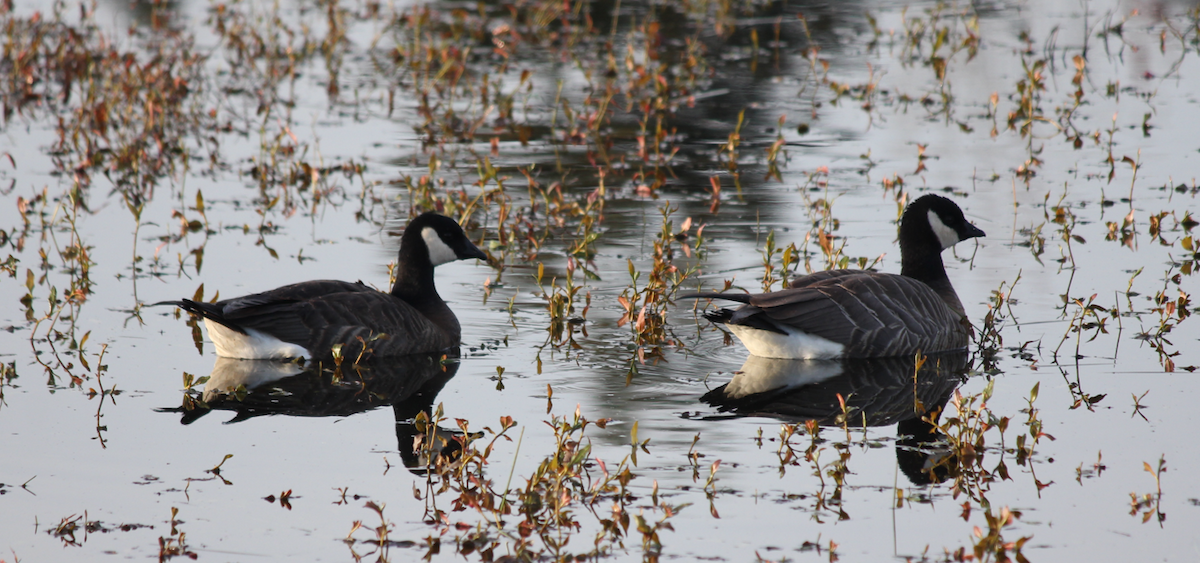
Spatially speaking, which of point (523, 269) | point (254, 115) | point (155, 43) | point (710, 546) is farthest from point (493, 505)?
point (155, 43)

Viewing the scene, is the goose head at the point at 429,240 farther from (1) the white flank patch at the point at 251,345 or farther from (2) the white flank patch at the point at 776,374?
(2) the white flank patch at the point at 776,374

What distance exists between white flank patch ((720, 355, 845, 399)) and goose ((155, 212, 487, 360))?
1979mm

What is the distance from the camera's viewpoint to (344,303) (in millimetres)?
8617

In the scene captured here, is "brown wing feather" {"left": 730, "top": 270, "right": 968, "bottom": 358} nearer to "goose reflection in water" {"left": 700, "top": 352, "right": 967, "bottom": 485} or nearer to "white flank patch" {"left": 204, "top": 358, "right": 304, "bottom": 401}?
"goose reflection in water" {"left": 700, "top": 352, "right": 967, "bottom": 485}

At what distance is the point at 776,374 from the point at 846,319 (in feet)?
1.91

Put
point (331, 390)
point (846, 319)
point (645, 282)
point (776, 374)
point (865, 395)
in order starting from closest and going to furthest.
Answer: point (865, 395)
point (331, 390)
point (776, 374)
point (846, 319)
point (645, 282)

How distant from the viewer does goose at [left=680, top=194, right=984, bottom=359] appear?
8352mm

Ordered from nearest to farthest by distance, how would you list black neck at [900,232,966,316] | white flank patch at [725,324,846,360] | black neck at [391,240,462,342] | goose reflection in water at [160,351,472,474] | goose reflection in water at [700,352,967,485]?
1. goose reflection in water at [700,352,967,485]
2. goose reflection in water at [160,351,472,474]
3. white flank patch at [725,324,846,360]
4. black neck at [391,240,462,342]
5. black neck at [900,232,966,316]

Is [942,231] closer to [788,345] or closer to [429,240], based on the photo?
[788,345]

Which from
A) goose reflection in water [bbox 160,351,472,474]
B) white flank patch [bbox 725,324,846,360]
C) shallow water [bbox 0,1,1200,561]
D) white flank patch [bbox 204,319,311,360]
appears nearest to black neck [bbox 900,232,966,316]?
shallow water [bbox 0,1,1200,561]

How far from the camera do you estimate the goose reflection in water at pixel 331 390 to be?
7.41 meters

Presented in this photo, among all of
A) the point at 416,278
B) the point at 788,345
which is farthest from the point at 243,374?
the point at 788,345

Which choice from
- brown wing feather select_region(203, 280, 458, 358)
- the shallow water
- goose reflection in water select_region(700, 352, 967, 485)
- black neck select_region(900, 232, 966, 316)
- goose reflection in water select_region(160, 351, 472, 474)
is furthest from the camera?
black neck select_region(900, 232, 966, 316)

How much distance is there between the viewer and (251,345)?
8484 millimetres
